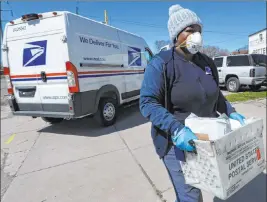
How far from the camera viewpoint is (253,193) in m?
2.80

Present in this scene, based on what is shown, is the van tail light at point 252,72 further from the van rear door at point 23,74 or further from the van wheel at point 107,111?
the van rear door at point 23,74

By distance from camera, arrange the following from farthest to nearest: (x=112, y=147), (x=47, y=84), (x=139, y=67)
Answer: (x=139, y=67)
(x=47, y=84)
(x=112, y=147)

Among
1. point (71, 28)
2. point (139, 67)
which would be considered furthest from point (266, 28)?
point (71, 28)

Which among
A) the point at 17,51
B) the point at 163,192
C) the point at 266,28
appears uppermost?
the point at 266,28

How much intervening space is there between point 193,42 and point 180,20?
0.21 meters

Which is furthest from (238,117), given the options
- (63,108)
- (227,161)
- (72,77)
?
(63,108)

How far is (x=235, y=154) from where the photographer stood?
1477 mm

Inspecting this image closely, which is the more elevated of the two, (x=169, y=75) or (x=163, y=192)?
(x=169, y=75)

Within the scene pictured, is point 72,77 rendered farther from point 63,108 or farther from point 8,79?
point 8,79

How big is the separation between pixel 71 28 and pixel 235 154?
4.31 metres

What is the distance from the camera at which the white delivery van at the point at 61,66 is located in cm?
483

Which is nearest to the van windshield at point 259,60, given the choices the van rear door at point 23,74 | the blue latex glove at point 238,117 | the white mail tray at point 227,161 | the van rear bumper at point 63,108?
the van rear bumper at point 63,108

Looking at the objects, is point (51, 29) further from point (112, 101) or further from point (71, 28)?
point (112, 101)

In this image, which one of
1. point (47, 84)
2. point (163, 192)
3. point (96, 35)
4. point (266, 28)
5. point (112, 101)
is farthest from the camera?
point (266, 28)
